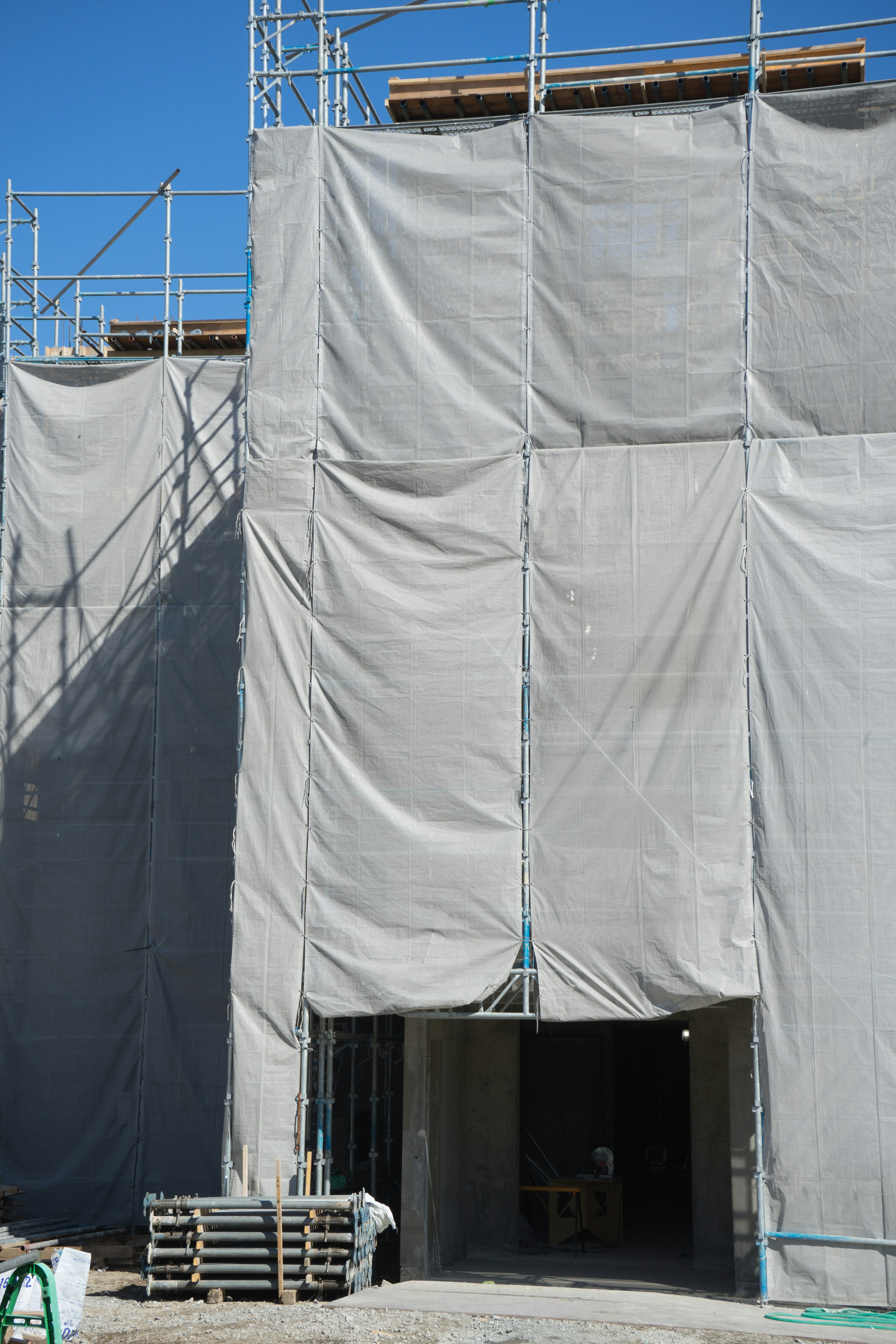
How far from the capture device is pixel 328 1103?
1327 cm

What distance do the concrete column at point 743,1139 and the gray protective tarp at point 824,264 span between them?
6.04m

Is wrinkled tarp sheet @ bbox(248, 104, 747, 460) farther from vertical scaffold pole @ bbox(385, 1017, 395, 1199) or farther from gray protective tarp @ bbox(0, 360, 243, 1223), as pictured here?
vertical scaffold pole @ bbox(385, 1017, 395, 1199)

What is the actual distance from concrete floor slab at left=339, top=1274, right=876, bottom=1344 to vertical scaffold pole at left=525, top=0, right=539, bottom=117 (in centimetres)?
1184

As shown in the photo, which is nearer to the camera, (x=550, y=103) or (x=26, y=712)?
(x=550, y=103)

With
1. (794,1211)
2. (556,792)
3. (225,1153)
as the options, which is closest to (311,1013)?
(225,1153)

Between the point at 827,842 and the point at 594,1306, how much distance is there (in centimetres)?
476

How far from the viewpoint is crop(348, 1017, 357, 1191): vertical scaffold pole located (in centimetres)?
1580

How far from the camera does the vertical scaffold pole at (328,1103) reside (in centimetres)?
1305

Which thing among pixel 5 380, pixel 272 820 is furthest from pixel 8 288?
pixel 272 820

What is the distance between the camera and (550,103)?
15008mm

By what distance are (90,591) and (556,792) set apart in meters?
8.00

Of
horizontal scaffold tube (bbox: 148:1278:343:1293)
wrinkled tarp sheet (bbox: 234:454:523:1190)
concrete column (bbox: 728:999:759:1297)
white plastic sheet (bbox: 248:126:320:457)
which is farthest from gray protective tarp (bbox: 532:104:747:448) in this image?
horizontal scaffold tube (bbox: 148:1278:343:1293)

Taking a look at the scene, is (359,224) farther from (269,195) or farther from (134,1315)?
(134,1315)

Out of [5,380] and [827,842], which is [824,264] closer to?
[827,842]
